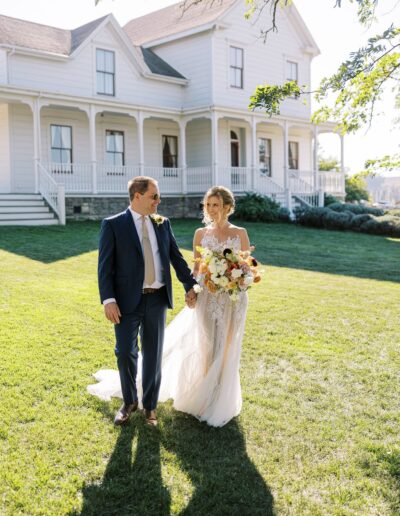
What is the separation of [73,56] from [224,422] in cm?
1953

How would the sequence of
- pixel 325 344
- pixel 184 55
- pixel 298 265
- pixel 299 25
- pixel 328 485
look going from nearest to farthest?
1. pixel 328 485
2. pixel 325 344
3. pixel 298 265
4. pixel 184 55
5. pixel 299 25

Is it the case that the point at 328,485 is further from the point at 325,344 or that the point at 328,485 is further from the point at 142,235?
the point at 325,344

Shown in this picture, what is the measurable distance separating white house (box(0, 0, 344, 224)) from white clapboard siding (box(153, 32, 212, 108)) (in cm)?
4

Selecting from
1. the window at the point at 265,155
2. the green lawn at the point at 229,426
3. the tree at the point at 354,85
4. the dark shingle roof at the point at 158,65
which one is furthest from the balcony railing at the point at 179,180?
the tree at the point at 354,85

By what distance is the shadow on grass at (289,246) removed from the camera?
42.8 feet

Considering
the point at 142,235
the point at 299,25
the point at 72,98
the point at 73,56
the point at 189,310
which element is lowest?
the point at 189,310

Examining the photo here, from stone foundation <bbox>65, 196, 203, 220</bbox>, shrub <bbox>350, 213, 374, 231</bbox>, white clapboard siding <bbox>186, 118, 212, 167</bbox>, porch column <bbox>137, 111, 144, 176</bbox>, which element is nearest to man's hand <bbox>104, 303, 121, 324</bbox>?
stone foundation <bbox>65, 196, 203, 220</bbox>

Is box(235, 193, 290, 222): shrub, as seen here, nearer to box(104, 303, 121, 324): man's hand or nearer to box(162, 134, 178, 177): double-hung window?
box(162, 134, 178, 177): double-hung window

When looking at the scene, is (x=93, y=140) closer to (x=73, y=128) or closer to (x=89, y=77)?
(x=73, y=128)

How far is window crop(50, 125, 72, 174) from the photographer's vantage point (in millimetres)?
21828

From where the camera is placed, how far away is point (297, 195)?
84.2 ft

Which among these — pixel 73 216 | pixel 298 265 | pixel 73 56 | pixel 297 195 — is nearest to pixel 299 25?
pixel 297 195

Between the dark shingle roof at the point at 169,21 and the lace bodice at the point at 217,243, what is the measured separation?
20315mm

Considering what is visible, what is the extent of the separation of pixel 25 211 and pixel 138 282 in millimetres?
14233
